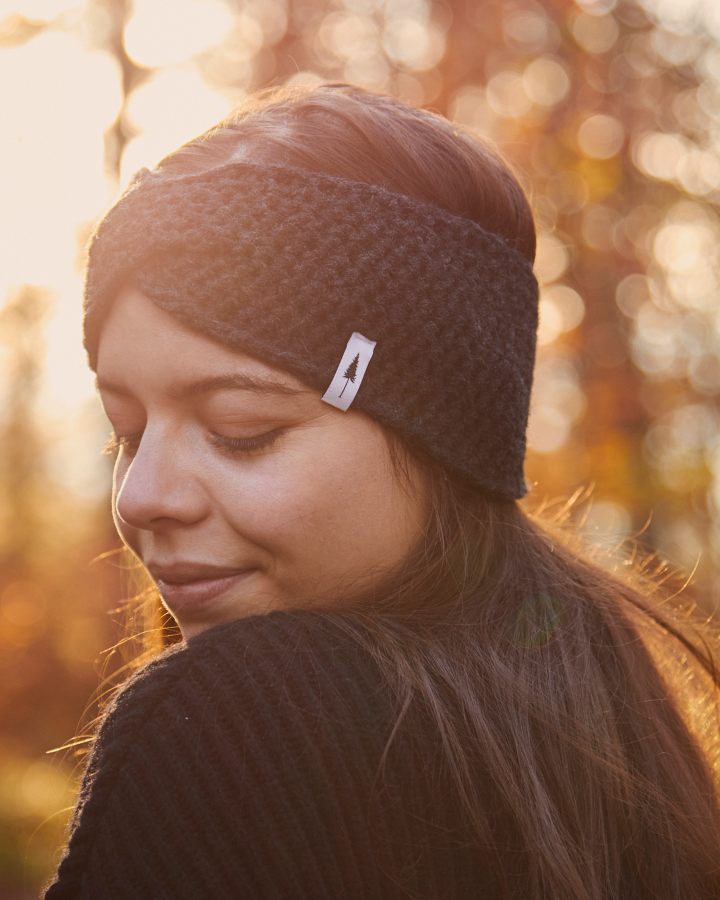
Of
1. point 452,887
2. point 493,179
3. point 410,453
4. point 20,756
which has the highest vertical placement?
point 493,179

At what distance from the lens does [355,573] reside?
2070mm

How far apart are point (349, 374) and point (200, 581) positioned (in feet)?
1.78

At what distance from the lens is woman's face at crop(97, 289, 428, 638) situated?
1987 millimetres

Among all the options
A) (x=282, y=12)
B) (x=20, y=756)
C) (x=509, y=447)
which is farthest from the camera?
(x=282, y=12)

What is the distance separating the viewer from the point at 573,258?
11.6 meters

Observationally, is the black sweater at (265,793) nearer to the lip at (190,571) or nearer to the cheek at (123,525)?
the lip at (190,571)

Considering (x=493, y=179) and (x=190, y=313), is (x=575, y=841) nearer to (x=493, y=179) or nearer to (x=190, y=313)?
(x=190, y=313)

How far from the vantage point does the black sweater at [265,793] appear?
5.13ft

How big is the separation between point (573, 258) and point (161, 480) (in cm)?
1034

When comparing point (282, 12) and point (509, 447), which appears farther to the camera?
point (282, 12)

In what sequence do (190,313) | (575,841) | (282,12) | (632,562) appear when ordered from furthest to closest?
(282,12) → (632,562) → (190,313) → (575,841)

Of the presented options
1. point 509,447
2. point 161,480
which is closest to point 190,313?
point 161,480

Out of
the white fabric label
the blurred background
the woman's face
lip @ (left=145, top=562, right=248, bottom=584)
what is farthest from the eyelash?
the blurred background

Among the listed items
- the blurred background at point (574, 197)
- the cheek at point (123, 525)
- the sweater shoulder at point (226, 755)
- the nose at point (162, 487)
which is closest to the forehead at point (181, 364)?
the nose at point (162, 487)
